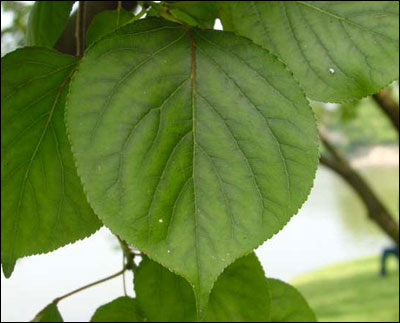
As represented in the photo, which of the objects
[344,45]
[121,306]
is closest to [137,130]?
[344,45]

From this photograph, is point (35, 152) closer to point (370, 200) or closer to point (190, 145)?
point (190, 145)

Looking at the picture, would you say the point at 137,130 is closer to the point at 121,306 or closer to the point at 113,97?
the point at 113,97

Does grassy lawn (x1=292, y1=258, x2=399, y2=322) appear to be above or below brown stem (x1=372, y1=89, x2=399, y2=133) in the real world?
below

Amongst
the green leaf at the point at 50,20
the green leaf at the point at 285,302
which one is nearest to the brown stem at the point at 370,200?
the green leaf at the point at 285,302

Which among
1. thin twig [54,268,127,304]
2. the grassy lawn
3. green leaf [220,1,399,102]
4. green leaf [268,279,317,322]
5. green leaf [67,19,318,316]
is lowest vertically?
the grassy lawn

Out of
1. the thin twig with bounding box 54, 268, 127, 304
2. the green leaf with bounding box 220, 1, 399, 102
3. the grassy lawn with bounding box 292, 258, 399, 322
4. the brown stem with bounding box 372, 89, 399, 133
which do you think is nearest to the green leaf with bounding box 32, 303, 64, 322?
the thin twig with bounding box 54, 268, 127, 304

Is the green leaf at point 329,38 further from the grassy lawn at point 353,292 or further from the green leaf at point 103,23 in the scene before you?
the grassy lawn at point 353,292

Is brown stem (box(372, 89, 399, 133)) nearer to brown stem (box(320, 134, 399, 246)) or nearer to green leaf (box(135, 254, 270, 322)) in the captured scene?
brown stem (box(320, 134, 399, 246))
